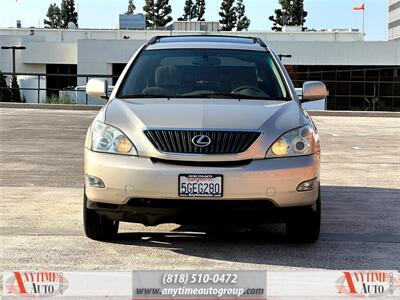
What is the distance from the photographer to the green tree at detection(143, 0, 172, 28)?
81188 mm

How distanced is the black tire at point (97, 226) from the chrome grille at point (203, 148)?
887 millimetres

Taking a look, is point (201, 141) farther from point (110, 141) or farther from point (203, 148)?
point (110, 141)

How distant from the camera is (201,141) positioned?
490cm

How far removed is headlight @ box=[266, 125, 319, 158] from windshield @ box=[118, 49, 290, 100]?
771 mm

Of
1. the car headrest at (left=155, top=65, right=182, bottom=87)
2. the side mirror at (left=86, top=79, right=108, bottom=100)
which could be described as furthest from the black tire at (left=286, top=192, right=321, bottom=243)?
the side mirror at (left=86, top=79, right=108, bottom=100)

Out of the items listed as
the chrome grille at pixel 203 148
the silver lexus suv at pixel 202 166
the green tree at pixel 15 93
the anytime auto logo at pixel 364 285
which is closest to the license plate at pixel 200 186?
the silver lexus suv at pixel 202 166

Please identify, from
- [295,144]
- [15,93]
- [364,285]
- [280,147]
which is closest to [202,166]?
[280,147]

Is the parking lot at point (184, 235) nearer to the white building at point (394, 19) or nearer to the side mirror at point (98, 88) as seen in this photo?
the side mirror at point (98, 88)

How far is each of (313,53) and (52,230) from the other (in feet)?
152

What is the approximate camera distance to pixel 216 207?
489cm

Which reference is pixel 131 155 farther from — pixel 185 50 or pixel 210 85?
pixel 185 50

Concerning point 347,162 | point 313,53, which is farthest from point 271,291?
point 313,53

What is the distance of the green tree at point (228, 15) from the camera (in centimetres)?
8800

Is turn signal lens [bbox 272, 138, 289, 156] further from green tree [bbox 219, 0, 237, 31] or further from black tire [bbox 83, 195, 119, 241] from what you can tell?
green tree [bbox 219, 0, 237, 31]
